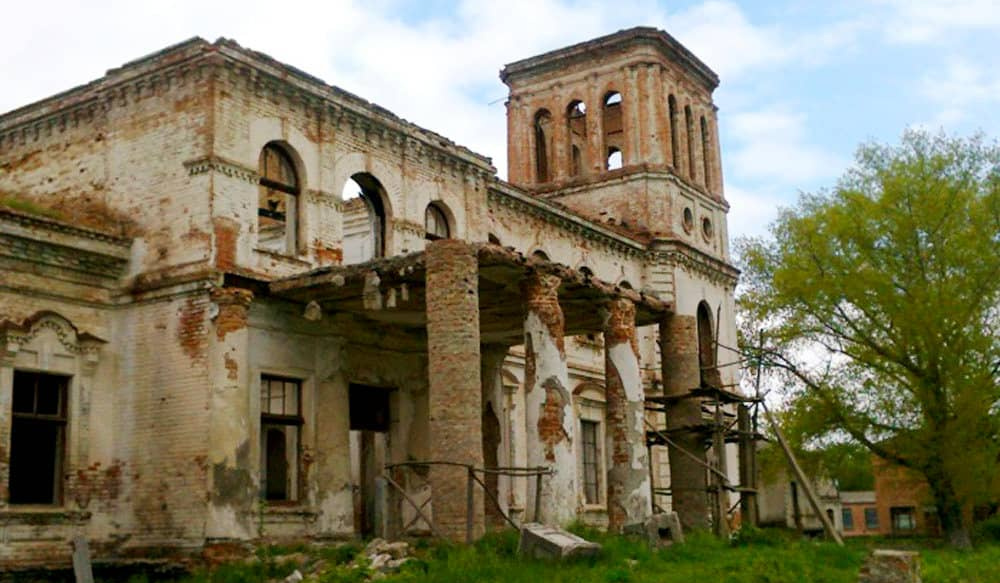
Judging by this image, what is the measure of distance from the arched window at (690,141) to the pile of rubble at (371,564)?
1901 centimetres

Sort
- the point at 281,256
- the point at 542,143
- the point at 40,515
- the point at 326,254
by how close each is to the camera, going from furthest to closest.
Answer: the point at 542,143
the point at 326,254
the point at 281,256
the point at 40,515

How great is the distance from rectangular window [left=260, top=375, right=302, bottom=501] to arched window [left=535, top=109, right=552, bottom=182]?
51.3ft

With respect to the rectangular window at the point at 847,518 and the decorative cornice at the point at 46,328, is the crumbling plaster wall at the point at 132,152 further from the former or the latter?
the rectangular window at the point at 847,518

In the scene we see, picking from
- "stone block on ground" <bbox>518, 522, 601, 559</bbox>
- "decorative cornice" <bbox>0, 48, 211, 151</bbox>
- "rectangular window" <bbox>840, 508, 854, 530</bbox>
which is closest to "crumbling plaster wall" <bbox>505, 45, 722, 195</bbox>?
"decorative cornice" <bbox>0, 48, 211, 151</bbox>

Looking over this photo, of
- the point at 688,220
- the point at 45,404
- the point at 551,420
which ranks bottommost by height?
the point at 551,420

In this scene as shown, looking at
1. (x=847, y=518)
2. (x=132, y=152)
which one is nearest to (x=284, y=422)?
(x=132, y=152)

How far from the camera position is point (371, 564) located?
1376cm

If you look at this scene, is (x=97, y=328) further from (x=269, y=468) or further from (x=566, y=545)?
(x=566, y=545)

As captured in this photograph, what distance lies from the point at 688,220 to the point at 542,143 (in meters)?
5.07

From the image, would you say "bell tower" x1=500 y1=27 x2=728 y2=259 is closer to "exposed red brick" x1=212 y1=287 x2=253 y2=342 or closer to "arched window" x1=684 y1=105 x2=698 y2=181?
"arched window" x1=684 y1=105 x2=698 y2=181

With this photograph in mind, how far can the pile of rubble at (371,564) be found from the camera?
531 inches

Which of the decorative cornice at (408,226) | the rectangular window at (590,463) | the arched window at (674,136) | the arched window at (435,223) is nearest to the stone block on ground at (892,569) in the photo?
the decorative cornice at (408,226)

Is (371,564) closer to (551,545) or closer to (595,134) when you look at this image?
(551,545)

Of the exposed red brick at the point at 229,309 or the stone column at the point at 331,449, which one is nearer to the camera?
the exposed red brick at the point at 229,309
